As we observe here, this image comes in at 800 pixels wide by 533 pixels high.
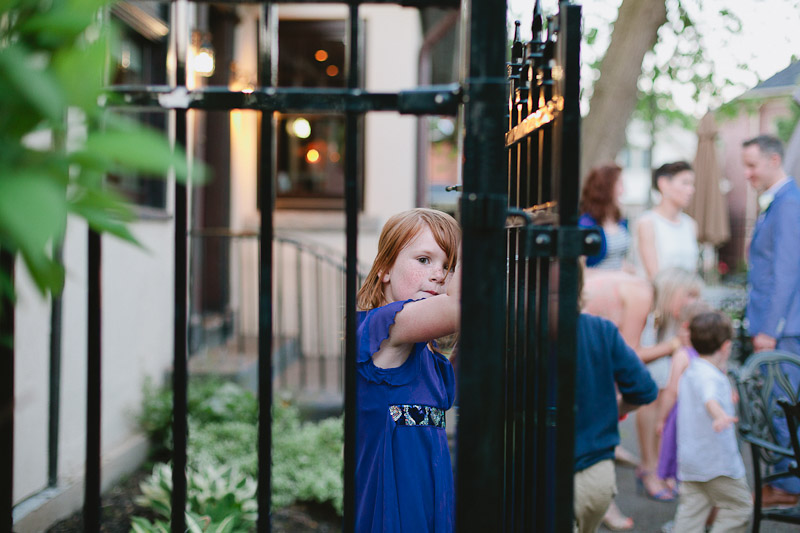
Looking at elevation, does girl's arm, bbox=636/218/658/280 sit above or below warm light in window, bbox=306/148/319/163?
below

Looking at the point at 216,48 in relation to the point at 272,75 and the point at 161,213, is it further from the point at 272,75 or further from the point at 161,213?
the point at 272,75

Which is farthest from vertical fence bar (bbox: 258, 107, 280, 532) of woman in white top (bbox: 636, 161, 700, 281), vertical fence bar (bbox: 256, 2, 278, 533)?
woman in white top (bbox: 636, 161, 700, 281)

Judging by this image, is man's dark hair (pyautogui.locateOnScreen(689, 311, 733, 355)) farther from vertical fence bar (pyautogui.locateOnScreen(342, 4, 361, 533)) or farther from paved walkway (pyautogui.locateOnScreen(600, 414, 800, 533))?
vertical fence bar (pyautogui.locateOnScreen(342, 4, 361, 533))

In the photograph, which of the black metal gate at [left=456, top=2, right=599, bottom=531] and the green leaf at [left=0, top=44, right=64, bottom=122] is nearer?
the green leaf at [left=0, top=44, right=64, bottom=122]

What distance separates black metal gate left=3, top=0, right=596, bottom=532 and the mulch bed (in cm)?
237

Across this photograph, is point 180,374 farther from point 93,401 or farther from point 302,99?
point 302,99

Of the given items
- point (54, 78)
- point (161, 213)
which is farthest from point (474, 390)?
point (161, 213)

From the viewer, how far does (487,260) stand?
108cm

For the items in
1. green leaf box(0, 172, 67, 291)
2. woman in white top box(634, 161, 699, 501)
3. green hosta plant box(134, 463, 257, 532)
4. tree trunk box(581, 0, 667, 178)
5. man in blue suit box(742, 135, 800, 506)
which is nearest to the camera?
green leaf box(0, 172, 67, 291)

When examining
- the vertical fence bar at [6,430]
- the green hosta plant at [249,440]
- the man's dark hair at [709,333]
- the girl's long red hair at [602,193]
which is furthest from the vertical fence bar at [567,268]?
the girl's long red hair at [602,193]

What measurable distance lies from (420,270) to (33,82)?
1279 mm

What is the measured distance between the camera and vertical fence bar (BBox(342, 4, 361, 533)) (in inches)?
45.7

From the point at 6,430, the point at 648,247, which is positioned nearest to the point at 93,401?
the point at 6,430

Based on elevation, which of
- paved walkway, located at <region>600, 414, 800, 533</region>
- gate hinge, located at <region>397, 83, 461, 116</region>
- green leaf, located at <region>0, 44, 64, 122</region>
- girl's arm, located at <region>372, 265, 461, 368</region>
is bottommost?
paved walkway, located at <region>600, 414, 800, 533</region>
